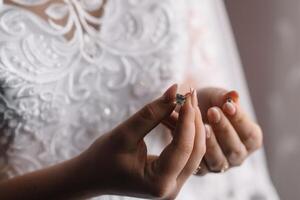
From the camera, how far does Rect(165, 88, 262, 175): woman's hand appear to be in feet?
1.70

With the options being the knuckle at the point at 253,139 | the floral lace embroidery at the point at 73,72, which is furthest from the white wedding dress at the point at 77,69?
the knuckle at the point at 253,139

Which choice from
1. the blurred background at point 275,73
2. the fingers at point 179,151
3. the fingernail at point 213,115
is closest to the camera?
the fingers at point 179,151

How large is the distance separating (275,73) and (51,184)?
0.47 metres

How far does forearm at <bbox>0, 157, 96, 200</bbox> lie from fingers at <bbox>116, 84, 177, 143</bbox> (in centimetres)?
6

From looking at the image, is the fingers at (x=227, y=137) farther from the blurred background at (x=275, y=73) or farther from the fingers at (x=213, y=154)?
the blurred background at (x=275, y=73)

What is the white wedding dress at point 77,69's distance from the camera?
524mm

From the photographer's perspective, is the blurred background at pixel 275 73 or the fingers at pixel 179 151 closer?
the fingers at pixel 179 151

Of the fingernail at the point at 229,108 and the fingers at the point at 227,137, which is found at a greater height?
the fingernail at the point at 229,108

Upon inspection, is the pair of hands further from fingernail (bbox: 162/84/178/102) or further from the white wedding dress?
the white wedding dress

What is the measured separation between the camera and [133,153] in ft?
1.33

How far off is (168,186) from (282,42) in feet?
1.49

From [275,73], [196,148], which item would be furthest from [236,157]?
[275,73]

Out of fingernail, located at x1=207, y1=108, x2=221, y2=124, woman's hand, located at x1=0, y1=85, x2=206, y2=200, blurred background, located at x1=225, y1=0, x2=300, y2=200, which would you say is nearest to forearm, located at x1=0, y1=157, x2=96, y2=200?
woman's hand, located at x1=0, y1=85, x2=206, y2=200

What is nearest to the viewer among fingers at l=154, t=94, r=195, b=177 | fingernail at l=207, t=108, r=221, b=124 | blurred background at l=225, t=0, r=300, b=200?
fingers at l=154, t=94, r=195, b=177
